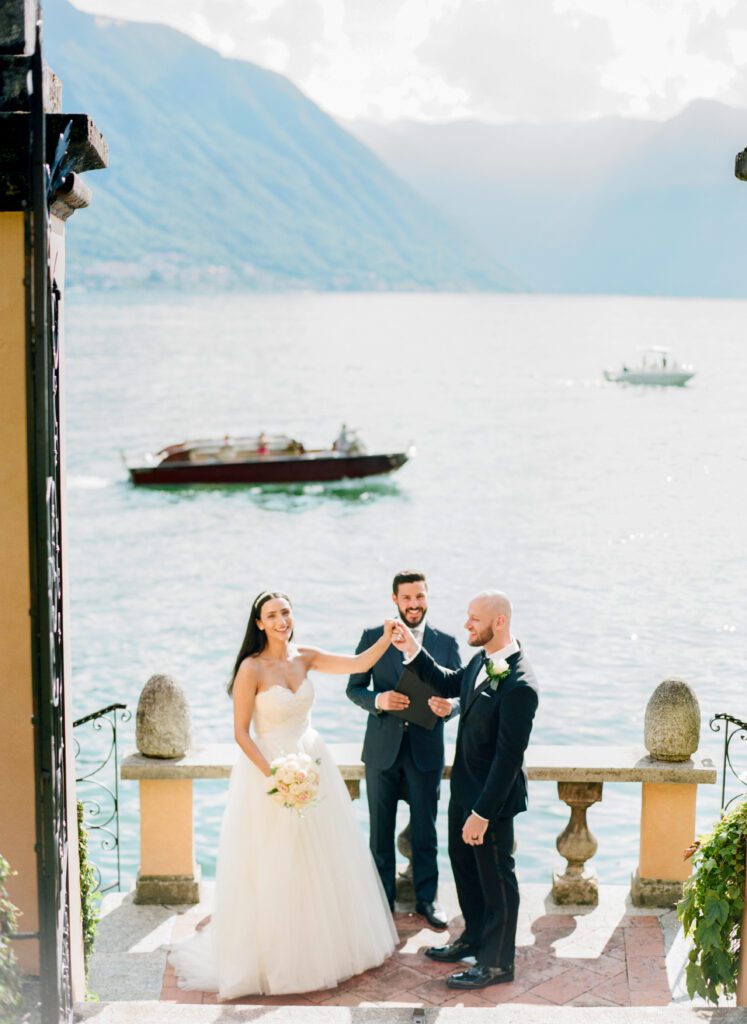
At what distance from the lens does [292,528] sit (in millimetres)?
46531

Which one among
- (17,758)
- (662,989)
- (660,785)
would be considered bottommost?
(662,989)

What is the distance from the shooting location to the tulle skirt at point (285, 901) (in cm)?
578

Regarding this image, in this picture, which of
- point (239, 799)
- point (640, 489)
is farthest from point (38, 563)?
point (640, 489)

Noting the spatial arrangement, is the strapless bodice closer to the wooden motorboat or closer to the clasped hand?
the clasped hand

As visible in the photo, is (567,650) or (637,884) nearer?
(637,884)

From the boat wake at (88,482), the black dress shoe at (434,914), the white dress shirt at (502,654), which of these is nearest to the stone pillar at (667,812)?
the black dress shoe at (434,914)

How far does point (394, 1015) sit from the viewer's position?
433 cm

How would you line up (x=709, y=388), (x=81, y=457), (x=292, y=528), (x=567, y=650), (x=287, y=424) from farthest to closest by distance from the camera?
(x=709, y=388) < (x=287, y=424) < (x=81, y=457) < (x=292, y=528) < (x=567, y=650)

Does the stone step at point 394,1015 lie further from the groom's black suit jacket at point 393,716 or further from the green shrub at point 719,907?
the groom's black suit jacket at point 393,716

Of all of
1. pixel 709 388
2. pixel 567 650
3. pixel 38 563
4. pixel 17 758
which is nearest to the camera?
pixel 38 563

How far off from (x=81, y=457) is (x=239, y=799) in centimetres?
5606

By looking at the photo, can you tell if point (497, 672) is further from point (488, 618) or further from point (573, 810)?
point (573, 810)

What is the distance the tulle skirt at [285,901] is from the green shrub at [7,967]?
1.71 metres

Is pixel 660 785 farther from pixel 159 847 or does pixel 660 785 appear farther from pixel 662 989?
pixel 159 847
